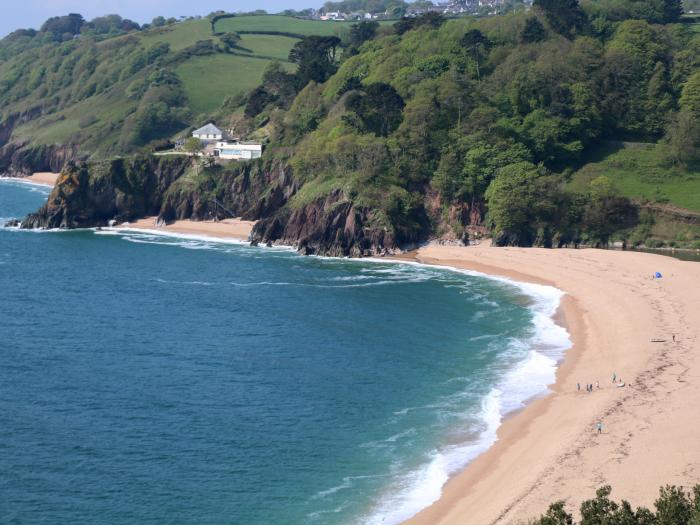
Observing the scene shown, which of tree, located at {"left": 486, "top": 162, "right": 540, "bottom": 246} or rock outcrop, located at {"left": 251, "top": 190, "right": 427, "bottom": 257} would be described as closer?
tree, located at {"left": 486, "top": 162, "right": 540, "bottom": 246}

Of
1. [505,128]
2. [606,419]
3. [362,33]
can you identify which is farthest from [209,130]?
[606,419]

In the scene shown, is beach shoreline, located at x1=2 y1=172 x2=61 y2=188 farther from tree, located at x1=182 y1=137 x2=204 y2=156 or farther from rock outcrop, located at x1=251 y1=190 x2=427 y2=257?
rock outcrop, located at x1=251 y1=190 x2=427 y2=257

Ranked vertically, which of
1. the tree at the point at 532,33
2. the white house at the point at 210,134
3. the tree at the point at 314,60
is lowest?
the white house at the point at 210,134

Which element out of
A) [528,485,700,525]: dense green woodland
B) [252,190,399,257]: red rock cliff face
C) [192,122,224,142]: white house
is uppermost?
[192,122,224,142]: white house

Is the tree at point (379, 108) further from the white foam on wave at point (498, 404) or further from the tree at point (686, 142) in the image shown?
the white foam on wave at point (498, 404)

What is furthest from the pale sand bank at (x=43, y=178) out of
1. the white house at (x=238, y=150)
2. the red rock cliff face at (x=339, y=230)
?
the red rock cliff face at (x=339, y=230)

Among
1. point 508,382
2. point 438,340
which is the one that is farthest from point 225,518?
point 438,340

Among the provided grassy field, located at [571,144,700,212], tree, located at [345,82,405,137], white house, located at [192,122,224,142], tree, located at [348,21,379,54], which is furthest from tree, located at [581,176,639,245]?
tree, located at [348,21,379,54]
